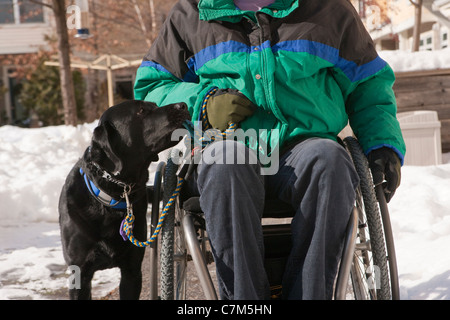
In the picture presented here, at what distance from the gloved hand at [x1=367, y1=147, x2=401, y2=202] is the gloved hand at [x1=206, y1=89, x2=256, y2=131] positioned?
535 millimetres

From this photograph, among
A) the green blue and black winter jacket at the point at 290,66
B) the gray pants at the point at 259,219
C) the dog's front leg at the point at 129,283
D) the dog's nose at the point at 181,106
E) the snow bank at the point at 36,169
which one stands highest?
the green blue and black winter jacket at the point at 290,66

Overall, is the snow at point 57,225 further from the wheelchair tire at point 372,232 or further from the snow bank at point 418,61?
the wheelchair tire at point 372,232

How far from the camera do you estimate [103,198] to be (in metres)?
2.49

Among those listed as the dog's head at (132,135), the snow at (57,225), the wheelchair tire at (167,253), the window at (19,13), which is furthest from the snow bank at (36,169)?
the window at (19,13)

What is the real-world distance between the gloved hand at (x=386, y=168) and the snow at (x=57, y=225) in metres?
0.96

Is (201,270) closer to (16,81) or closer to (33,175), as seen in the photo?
(33,175)

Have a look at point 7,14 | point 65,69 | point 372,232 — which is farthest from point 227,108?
point 7,14

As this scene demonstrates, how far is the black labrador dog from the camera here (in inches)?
96.4

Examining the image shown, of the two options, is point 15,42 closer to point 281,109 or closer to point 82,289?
point 82,289

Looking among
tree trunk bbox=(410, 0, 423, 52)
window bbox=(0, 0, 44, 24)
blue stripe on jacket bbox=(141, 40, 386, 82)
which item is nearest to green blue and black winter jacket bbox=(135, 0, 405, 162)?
blue stripe on jacket bbox=(141, 40, 386, 82)

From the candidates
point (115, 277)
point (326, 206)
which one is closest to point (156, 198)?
point (326, 206)

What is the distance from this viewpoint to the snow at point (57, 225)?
3258 millimetres

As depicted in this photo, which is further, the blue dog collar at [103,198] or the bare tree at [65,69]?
the bare tree at [65,69]

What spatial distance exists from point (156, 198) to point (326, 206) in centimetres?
76
